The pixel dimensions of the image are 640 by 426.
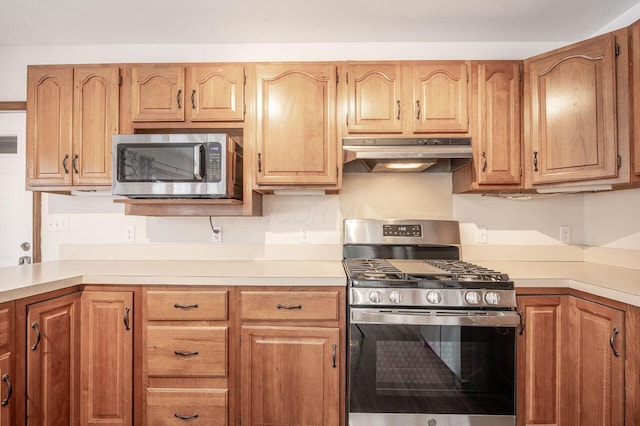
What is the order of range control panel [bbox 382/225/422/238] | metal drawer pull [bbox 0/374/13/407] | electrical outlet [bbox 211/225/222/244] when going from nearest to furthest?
metal drawer pull [bbox 0/374/13/407] → range control panel [bbox 382/225/422/238] → electrical outlet [bbox 211/225/222/244]

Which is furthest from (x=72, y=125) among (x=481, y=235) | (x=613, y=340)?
(x=613, y=340)

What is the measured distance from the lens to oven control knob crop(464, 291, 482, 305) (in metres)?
1.64

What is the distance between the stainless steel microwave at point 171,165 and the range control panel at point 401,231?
1.03m

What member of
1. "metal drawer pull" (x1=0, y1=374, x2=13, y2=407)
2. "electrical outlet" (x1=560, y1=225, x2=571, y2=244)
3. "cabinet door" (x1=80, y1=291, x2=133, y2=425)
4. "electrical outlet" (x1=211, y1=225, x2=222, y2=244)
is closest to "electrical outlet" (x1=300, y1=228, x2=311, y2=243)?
"electrical outlet" (x1=211, y1=225, x2=222, y2=244)

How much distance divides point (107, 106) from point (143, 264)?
3.21 ft

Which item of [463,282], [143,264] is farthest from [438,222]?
[143,264]

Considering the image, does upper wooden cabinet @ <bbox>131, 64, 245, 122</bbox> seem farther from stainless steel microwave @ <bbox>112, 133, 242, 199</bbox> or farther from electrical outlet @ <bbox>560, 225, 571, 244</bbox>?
electrical outlet @ <bbox>560, 225, 571, 244</bbox>

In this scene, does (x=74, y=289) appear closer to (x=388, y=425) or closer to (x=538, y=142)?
(x=388, y=425)

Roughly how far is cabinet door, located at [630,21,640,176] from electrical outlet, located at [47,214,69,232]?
11.0ft

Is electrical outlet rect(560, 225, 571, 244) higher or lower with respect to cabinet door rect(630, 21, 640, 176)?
lower

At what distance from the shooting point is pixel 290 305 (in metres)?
1.73

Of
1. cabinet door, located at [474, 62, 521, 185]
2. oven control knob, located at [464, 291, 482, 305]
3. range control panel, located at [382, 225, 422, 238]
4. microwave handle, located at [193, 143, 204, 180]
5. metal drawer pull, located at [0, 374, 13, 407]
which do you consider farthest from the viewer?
range control panel, located at [382, 225, 422, 238]

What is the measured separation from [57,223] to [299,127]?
1.82 m

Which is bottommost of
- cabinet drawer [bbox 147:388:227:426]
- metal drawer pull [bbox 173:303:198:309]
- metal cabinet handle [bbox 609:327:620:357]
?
cabinet drawer [bbox 147:388:227:426]
